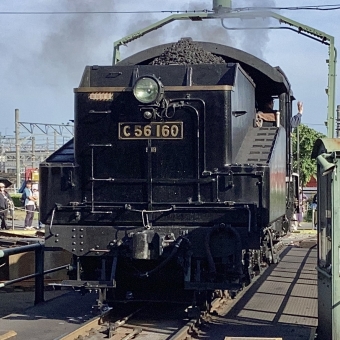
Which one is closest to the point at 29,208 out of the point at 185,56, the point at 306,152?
the point at 185,56

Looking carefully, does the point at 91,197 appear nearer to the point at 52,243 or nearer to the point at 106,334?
the point at 52,243

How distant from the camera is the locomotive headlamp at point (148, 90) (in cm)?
751

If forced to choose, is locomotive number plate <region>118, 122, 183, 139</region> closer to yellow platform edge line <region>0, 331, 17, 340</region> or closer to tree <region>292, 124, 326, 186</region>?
yellow platform edge line <region>0, 331, 17, 340</region>

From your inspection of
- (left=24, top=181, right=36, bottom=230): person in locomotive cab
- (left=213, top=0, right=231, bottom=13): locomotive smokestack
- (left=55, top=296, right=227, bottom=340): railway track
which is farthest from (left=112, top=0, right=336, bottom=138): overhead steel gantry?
(left=24, top=181, right=36, bottom=230): person in locomotive cab

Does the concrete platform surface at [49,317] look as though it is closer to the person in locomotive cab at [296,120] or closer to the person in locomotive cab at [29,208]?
the person in locomotive cab at [296,120]

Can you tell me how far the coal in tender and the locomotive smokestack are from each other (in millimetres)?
6984

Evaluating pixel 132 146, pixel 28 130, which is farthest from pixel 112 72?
pixel 28 130

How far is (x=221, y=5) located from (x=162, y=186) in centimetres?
903

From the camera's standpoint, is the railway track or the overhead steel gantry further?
the overhead steel gantry

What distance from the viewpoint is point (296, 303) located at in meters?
8.55

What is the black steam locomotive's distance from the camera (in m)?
7.39

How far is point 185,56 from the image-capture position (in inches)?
338

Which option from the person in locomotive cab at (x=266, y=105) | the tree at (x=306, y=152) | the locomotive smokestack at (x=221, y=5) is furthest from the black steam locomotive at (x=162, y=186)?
the tree at (x=306, y=152)

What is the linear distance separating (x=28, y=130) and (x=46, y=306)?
43450 millimetres
